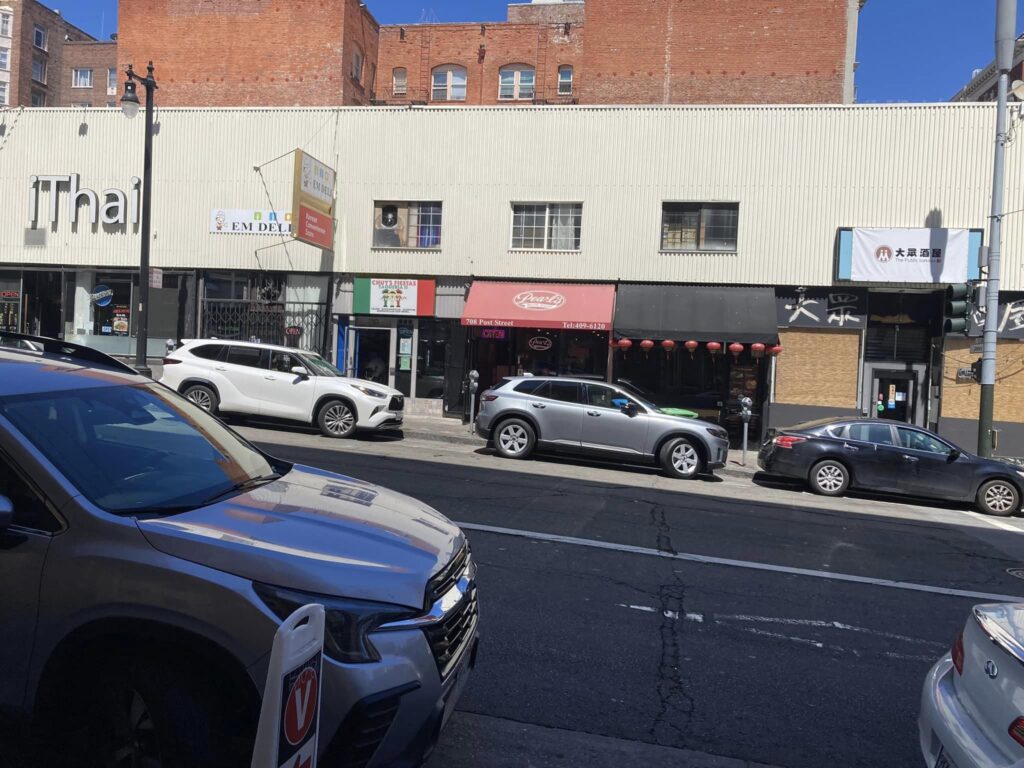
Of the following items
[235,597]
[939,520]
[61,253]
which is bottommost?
[939,520]

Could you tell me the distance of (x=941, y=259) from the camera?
1703 cm

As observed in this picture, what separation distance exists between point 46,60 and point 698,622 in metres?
67.4

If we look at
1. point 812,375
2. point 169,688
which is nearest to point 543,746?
point 169,688

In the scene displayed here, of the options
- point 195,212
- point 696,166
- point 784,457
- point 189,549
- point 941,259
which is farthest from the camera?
point 195,212

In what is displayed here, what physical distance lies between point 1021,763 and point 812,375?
16403 millimetres

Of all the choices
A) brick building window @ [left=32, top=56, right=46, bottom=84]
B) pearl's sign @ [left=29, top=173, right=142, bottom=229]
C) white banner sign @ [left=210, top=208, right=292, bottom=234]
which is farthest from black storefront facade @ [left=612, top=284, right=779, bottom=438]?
brick building window @ [left=32, top=56, right=46, bottom=84]

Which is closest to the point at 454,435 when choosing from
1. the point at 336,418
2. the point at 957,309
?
the point at 336,418

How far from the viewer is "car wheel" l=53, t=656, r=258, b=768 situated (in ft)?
8.20

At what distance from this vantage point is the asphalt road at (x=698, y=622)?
12.6 ft

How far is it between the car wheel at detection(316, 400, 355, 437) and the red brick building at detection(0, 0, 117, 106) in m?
53.5

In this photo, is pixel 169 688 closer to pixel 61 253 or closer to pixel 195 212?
pixel 195 212

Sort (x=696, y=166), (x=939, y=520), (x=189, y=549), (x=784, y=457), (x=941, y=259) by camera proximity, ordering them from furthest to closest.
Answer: (x=696, y=166), (x=941, y=259), (x=784, y=457), (x=939, y=520), (x=189, y=549)

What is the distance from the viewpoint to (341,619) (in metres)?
2.59

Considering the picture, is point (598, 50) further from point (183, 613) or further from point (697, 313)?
point (183, 613)
